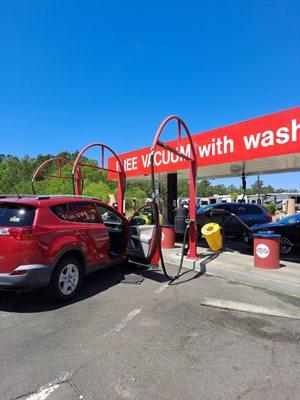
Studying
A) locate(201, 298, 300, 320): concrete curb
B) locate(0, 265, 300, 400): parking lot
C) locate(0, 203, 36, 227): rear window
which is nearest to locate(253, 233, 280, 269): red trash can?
locate(0, 265, 300, 400): parking lot

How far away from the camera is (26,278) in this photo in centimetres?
521

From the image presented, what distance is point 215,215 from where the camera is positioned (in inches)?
548

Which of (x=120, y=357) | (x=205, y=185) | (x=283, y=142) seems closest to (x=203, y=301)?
(x=120, y=357)

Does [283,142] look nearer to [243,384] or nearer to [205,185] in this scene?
[243,384]

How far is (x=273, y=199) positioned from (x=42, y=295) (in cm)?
4423

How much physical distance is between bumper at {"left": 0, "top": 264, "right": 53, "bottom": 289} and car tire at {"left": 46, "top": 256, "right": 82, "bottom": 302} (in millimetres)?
315

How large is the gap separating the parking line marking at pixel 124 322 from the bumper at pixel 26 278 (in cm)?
140

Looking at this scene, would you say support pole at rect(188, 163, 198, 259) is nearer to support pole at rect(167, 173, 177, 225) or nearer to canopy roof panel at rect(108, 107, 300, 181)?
canopy roof panel at rect(108, 107, 300, 181)

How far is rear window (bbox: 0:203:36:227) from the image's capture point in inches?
211

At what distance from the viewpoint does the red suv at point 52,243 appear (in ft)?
17.1

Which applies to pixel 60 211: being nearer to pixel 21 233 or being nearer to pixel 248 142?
pixel 21 233

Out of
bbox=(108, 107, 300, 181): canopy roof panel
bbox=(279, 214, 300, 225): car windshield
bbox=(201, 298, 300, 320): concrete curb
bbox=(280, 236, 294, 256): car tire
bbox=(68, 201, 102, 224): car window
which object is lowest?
bbox=(201, 298, 300, 320): concrete curb

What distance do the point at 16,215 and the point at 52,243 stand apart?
69 centimetres

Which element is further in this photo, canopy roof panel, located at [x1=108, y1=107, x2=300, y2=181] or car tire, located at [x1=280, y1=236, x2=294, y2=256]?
car tire, located at [x1=280, y1=236, x2=294, y2=256]
